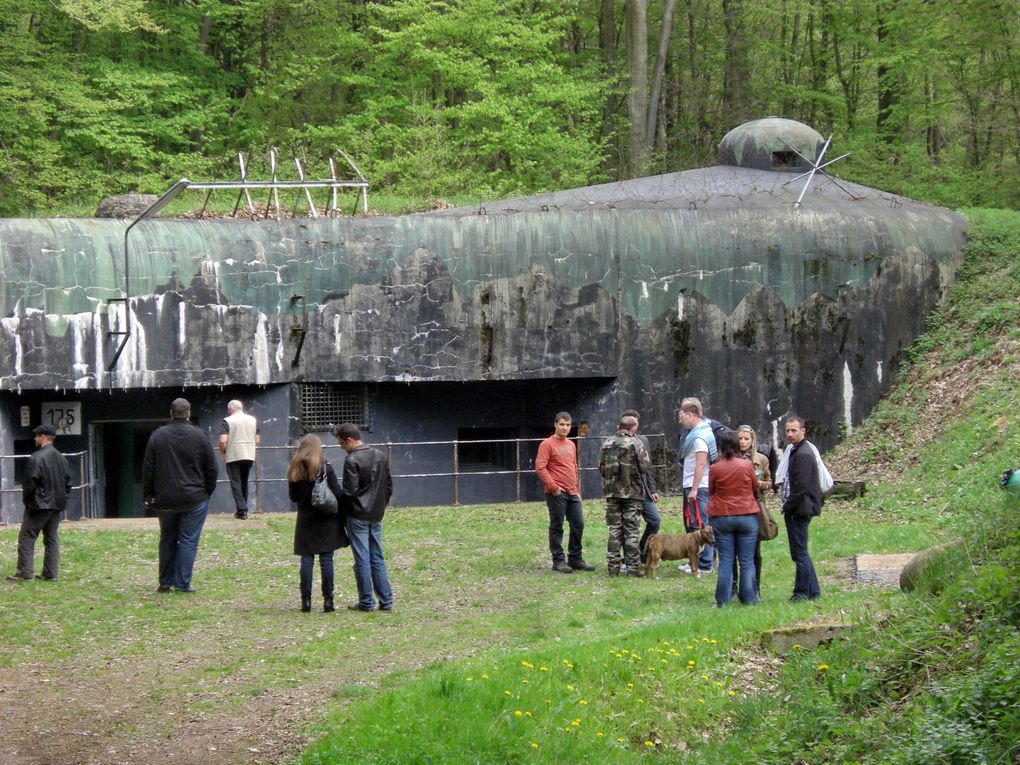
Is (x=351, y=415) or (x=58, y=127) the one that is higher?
(x=58, y=127)

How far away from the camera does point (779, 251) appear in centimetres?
2030

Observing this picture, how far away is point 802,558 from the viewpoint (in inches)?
405

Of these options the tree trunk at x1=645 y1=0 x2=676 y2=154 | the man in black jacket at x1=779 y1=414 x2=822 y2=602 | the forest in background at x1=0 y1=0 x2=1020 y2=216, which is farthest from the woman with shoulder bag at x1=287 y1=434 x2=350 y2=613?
the tree trunk at x1=645 y1=0 x2=676 y2=154

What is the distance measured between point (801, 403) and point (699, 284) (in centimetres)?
254

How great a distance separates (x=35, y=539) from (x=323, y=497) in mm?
3426

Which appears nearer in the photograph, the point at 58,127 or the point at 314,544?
the point at 314,544

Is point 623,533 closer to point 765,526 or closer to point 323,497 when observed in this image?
point 765,526

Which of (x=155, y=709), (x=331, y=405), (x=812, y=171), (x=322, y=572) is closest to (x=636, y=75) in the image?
(x=812, y=171)

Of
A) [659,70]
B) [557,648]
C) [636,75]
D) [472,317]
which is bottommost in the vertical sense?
[557,648]

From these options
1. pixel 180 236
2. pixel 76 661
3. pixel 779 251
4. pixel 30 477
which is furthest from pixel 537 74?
pixel 76 661

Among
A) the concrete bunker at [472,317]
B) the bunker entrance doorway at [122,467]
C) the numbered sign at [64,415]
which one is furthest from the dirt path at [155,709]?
the bunker entrance doorway at [122,467]

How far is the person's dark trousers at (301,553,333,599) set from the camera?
10.6m

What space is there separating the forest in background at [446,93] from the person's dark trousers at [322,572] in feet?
53.7

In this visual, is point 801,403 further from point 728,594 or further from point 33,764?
point 33,764
